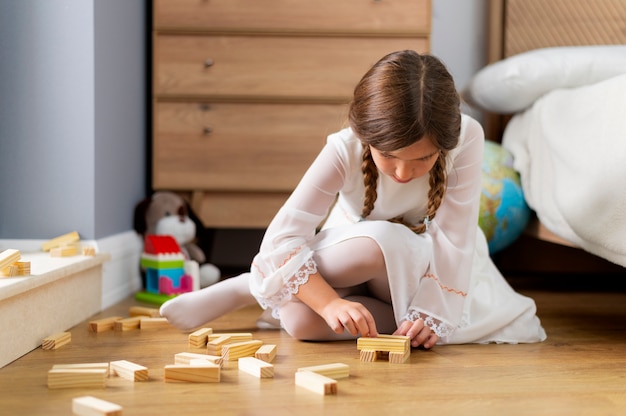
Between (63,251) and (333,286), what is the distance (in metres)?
0.59

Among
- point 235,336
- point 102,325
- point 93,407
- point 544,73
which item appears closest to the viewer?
point 93,407

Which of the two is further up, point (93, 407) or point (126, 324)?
point (93, 407)

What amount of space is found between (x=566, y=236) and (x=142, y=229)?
1.14 m

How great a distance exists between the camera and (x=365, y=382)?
3.86 feet

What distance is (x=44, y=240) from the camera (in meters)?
1.78

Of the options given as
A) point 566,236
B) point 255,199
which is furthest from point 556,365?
point 255,199

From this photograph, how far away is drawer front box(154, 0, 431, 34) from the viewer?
2.30 m

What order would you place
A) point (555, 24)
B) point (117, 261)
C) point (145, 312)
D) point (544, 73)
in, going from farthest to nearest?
1. point (555, 24)
2. point (544, 73)
3. point (117, 261)
4. point (145, 312)

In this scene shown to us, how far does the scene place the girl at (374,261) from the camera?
1416 millimetres

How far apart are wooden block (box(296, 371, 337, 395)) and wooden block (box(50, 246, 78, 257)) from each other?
0.72 metres

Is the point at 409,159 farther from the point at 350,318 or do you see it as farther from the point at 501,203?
the point at 501,203

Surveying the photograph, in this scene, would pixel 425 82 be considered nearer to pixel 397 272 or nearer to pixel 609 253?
pixel 397 272

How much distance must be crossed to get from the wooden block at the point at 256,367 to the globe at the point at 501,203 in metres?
1.12

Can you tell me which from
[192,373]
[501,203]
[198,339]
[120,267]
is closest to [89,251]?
[120,267]
